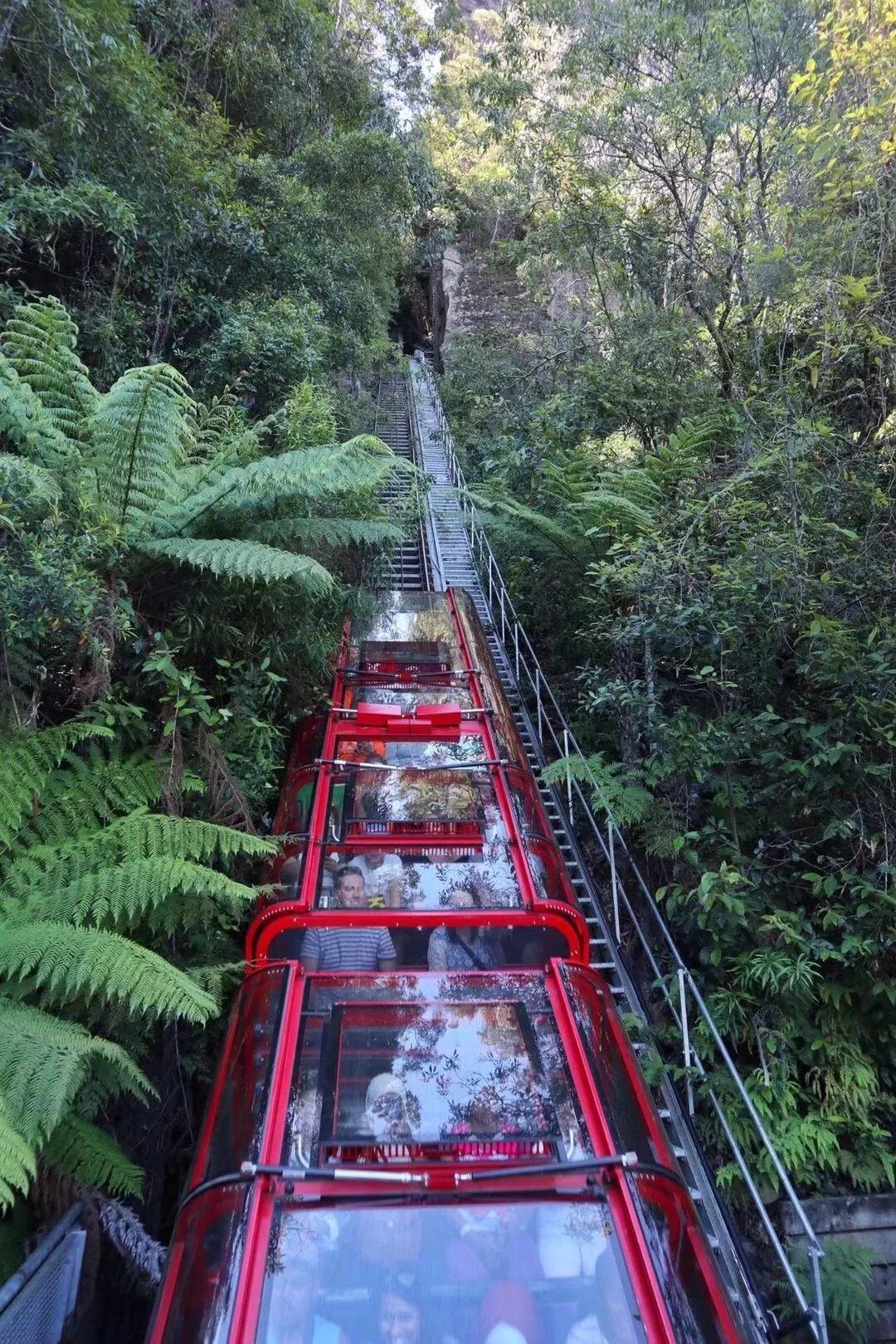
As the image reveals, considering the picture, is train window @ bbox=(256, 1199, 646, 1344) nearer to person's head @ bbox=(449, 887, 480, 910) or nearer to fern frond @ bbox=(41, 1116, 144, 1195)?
fern frond @ bbox=(41, 1116, 144, 1195)

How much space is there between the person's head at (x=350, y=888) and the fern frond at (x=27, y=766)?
4.03 ft

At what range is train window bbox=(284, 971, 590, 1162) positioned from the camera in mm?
2330

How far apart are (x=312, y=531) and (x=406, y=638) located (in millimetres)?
1647

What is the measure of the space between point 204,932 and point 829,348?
5473 mm

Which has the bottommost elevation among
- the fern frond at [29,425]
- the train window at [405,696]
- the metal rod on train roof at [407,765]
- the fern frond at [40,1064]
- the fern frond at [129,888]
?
the fern frond at [40,1064]

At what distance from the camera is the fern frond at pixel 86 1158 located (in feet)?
8.32

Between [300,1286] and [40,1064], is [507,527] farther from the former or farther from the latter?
[300,1286]

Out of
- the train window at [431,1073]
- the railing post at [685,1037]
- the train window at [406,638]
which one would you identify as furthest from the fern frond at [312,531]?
the railing post at [685,1037]

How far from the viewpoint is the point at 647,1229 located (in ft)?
7.00

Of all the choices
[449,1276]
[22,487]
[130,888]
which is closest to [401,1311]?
[449,1276]

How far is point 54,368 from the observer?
4523 mm

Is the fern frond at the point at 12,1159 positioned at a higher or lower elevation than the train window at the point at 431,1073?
lower

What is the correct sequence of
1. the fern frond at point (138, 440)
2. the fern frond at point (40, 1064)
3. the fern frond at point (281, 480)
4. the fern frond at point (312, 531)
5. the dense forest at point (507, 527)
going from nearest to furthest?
the fern frond at point (40, 1064) → the dense forest at point (507, 527) → the fern frond at point (138, 440) → the fern frond at point (281, 480) → the fern frond at point (312, 531)

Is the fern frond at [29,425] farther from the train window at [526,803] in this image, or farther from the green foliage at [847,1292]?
the green foliage at [847,1292]
